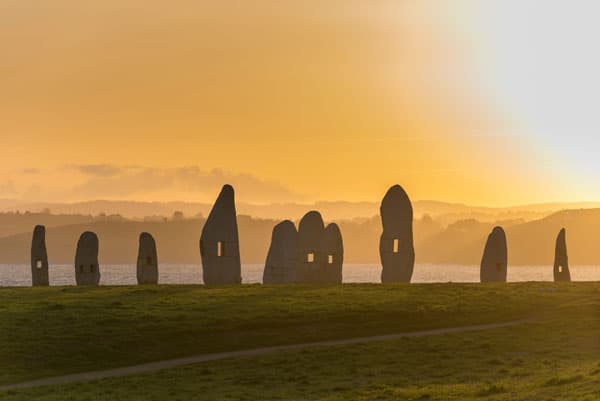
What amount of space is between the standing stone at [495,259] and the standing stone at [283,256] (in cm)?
1275

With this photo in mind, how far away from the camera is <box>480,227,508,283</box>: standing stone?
6788 centimetres

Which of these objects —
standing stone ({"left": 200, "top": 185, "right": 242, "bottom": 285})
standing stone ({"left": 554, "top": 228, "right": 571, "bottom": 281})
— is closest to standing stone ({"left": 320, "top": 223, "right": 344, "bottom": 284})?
standing stone ({"left": 200, "top": 185, "right": 242, "bottom": 285})

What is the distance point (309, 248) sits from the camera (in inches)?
2576

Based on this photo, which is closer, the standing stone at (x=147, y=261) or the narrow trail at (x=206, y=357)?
the narrow trail at (x=206, y=357)

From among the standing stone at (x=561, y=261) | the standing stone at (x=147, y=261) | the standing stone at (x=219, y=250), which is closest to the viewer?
the standing stone at (x=219, y=250)

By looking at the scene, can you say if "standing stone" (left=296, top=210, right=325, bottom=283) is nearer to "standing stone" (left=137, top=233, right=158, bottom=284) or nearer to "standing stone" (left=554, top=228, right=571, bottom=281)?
"standing stone" (left=137, top=233, right=158, bottom=284)

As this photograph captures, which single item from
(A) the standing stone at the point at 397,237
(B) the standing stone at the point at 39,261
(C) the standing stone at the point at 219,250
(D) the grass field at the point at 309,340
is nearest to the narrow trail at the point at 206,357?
(D) the grass field at the point at 309,340

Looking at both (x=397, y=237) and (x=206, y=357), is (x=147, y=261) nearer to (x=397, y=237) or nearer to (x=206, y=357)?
(x=397, y=237)

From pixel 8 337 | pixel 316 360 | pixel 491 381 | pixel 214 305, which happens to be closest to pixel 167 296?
pixel 214 305

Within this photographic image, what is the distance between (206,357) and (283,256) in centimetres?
2970

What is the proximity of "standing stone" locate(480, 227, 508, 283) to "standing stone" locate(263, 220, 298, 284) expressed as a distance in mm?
12749

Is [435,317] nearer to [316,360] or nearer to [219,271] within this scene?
[316,360]

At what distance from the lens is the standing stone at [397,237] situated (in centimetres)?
6334

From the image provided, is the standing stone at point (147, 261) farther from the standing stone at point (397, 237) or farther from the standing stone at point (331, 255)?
the standing stone at point (397, 237)
